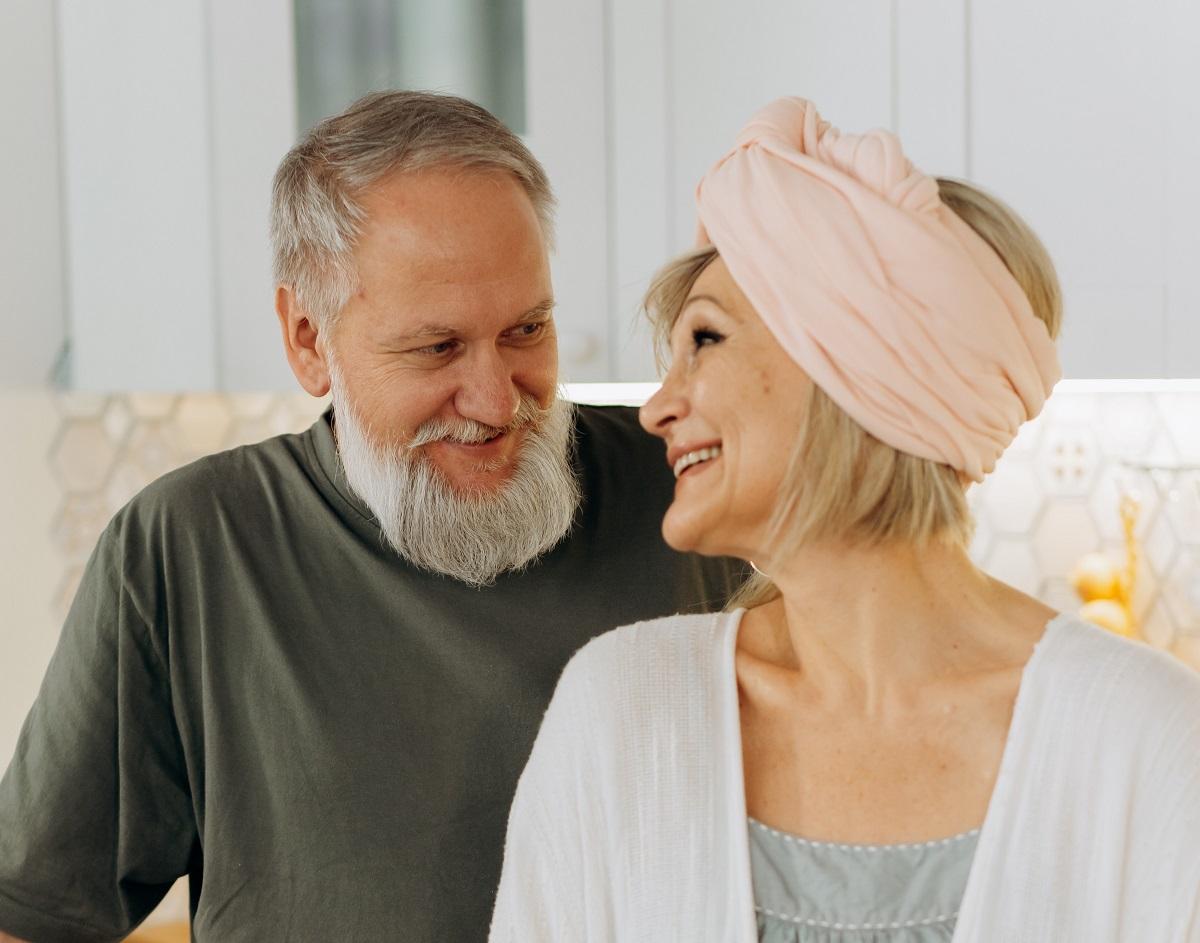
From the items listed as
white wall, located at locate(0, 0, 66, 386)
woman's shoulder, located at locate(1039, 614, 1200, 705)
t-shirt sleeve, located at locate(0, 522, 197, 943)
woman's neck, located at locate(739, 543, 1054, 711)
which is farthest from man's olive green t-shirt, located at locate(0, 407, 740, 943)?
white wall, located at locate(0, 0, 66, 386)

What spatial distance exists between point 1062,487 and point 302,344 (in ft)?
4.49

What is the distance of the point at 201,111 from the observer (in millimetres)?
2123

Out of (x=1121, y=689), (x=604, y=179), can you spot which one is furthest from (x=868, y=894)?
(x=604, y=179)

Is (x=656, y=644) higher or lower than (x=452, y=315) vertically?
lower

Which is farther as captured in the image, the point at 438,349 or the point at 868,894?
the point at 438,349

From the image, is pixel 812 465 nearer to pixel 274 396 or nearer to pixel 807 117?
pixel 807 117

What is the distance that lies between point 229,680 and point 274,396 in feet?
4.09

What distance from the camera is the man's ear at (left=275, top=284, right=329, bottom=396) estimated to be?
1520mm

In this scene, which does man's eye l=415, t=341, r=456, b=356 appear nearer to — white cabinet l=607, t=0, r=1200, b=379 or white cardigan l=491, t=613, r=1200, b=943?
white cardigan l=491, t=613, r=1200, b=943

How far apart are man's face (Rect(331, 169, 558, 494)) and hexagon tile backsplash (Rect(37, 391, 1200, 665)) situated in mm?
1116

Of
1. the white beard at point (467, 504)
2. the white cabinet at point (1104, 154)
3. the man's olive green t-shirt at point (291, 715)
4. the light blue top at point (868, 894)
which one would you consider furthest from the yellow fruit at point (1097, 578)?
the light blue top at point (868, 894)

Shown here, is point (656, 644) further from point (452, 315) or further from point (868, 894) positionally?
point (452, 315)

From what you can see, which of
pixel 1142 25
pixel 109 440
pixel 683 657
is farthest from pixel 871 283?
pixel 109 440

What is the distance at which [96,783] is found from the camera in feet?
4.59
